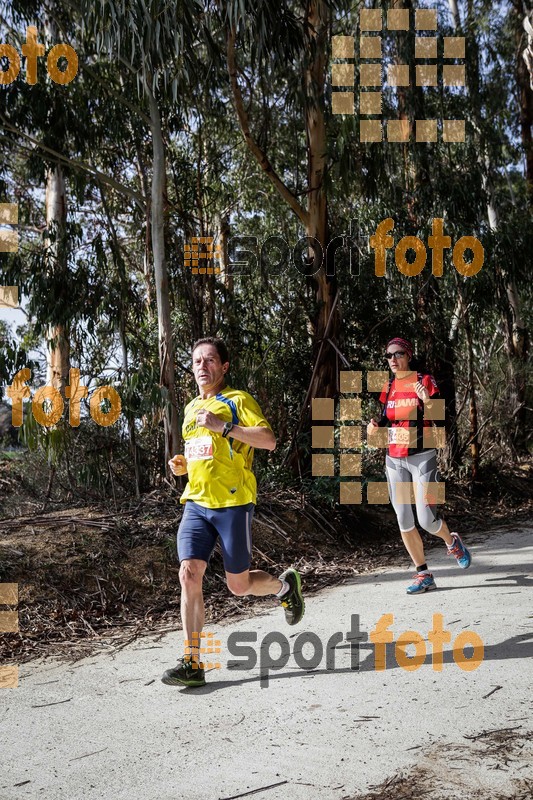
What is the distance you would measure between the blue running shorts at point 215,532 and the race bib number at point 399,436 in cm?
228

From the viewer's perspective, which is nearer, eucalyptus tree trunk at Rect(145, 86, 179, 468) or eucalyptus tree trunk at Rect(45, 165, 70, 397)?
eucalyptus tree trunk at Rect(145, 86, 179, 468)

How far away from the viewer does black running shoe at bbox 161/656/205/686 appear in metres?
4.95

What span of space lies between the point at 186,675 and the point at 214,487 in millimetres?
1052

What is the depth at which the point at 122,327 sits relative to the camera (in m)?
11.4

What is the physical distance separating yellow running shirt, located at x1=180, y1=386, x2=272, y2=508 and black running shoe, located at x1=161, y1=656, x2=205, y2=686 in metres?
0.89

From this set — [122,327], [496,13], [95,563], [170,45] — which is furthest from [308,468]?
[496,13]

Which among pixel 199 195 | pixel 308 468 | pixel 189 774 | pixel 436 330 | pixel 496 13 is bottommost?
pixel 189 774

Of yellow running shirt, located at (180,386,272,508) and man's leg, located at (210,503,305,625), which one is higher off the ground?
yellow running shirt, located at (180,386,272,508)

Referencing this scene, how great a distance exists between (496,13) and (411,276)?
367 inches

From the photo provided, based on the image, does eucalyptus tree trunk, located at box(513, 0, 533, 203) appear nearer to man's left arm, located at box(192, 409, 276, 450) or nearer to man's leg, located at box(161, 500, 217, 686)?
man's left arm, located at box(192, 409, 276, 450)

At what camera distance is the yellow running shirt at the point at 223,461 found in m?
5.12

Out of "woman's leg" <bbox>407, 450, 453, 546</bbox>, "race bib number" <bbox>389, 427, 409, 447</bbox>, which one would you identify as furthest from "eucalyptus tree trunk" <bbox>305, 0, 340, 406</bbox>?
"woman's leg" <bbox>407, 450, 453, 546</bbox>

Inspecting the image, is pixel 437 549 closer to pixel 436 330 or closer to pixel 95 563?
pixel 95 563

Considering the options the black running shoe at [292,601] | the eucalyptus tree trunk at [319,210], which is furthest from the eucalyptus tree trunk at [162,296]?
the black running shoe at [292,601]
